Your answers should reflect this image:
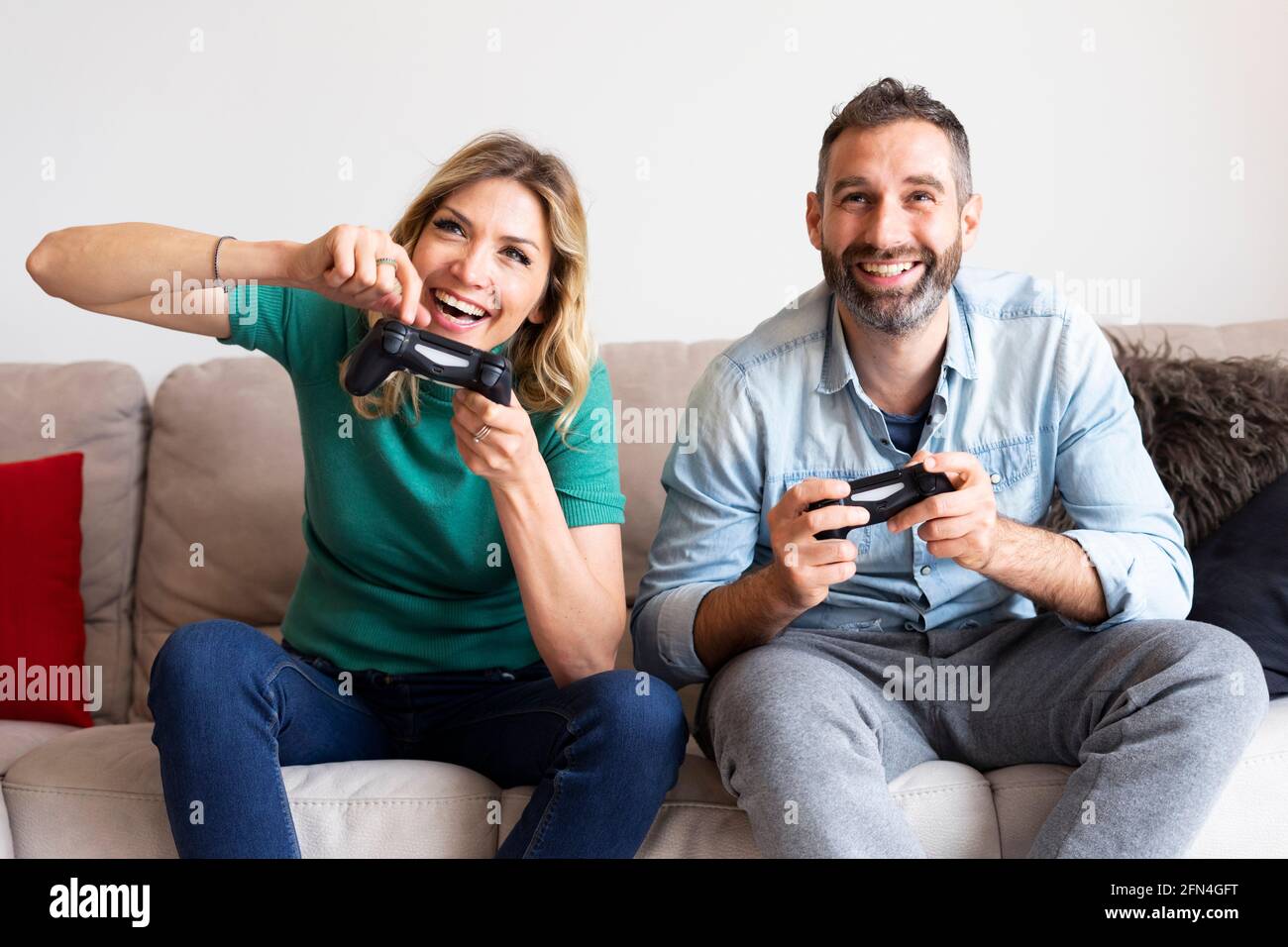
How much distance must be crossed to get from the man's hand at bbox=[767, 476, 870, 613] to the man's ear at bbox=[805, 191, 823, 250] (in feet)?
1.45

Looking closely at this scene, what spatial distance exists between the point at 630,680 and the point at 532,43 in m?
1.51

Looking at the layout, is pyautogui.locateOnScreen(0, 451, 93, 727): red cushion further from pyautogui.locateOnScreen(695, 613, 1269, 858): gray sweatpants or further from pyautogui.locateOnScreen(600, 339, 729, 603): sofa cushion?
pyautogui.locateOnScreen(695, 613, 1269, 858): gray sweatpants

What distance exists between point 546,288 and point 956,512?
0.63 metres

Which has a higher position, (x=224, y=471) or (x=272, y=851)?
(x=224, y=471)

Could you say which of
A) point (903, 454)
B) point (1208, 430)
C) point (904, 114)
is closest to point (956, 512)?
point (903, 454)

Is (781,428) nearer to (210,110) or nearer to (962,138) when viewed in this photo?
(962,138)

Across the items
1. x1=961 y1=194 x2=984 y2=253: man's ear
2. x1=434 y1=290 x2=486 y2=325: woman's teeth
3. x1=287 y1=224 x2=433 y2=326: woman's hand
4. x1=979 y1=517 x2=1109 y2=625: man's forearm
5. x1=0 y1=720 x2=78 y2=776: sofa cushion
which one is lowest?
x1=0 y1=720 x2=78 y2=776: sofa cushion

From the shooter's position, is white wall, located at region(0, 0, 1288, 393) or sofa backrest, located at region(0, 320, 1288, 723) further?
white wall, located at region(0, 0, 1288, 393)

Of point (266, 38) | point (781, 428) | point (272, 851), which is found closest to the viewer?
point (272, 851)

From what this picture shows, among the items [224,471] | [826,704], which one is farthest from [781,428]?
[224,471]

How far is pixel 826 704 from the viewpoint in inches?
56.1

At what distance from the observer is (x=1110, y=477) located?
1656 mm

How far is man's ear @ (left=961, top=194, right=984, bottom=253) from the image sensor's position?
171cm

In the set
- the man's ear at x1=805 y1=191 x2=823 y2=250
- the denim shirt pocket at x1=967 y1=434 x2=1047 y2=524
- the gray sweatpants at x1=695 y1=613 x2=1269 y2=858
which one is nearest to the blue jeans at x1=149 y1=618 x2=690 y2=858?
the gray sweatpants at x1=695 y1=613 x2=1269 y2=858
